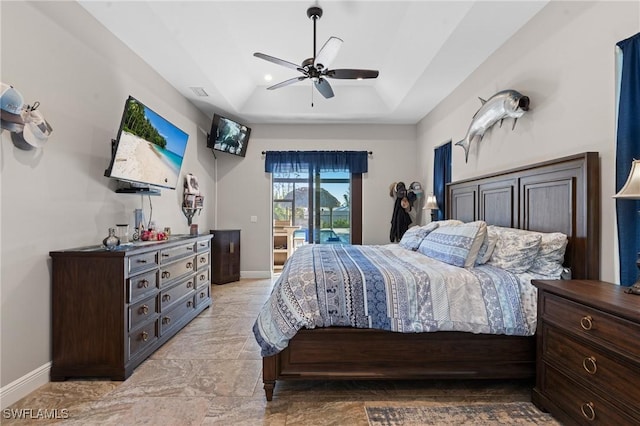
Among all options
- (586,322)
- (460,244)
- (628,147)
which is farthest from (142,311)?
(628,147)

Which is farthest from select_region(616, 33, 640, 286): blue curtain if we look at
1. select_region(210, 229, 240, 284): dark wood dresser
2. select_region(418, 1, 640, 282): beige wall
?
select_region(210, 229, 240, 284): dark wood dresser

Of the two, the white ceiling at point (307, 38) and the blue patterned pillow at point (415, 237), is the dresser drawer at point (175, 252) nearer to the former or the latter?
the white ceiling at point (307, 38)

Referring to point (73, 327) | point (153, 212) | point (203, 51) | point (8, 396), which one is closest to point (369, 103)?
point (203, 51)

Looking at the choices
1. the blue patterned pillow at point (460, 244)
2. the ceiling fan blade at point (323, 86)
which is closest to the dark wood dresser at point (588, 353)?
the blue patterned pillow at point (460, 244)

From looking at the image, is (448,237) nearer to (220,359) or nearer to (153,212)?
(220,359)

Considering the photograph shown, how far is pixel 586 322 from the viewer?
5.15 ft

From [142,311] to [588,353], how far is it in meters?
2.99

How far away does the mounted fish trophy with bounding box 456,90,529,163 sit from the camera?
2.70 metres

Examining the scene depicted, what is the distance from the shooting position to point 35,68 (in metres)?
2.11

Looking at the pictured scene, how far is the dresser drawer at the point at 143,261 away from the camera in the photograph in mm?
2369

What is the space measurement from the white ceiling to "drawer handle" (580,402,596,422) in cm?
285

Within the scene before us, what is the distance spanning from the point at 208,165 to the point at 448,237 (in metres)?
4.26

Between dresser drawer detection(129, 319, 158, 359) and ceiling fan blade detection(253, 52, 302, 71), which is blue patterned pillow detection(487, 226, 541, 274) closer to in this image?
ceiling fan blade detection(253, 52, 302, 71)

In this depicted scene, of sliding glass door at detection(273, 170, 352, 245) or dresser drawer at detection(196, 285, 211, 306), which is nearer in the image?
dresser drawer at detection(196, 285, 211, 306)
